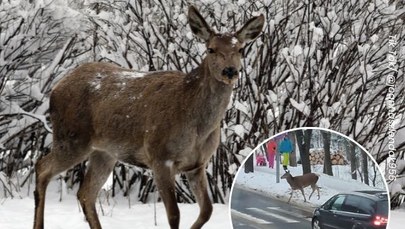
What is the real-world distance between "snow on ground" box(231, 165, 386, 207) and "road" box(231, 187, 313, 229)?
0.04 m

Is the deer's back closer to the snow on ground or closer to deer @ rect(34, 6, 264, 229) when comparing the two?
deer @ rect(34, 6, 264, 229)

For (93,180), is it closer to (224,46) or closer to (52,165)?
(52,165)

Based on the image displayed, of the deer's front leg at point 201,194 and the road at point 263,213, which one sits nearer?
the road at point 263,213

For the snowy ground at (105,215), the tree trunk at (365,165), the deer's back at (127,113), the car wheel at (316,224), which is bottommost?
the snowy ground at (105,215)

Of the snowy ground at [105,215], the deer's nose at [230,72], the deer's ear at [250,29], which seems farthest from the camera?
the snowy ground at [105,215]

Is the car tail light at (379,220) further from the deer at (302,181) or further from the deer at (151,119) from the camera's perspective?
the deer at (151,119)

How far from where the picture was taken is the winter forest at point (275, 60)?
883 cm

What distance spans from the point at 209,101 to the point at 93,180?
5.33 feet

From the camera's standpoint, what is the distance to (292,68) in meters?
8.57

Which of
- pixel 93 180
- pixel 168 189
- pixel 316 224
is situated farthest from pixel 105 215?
pixel 316 224

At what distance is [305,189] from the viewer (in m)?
4.49

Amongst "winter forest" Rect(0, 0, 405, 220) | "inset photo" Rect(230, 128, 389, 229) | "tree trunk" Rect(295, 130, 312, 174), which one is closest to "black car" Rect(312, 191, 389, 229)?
"inset photo" Rect(230, 128, 389, 229)

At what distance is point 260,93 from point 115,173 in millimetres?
2352

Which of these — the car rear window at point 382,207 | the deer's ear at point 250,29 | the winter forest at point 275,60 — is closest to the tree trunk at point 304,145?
the car rear window at point 382,207
